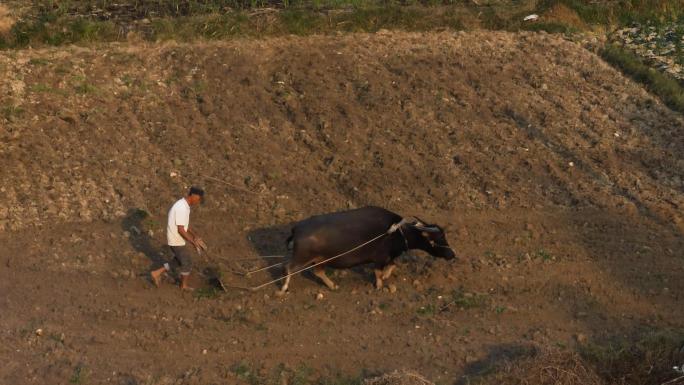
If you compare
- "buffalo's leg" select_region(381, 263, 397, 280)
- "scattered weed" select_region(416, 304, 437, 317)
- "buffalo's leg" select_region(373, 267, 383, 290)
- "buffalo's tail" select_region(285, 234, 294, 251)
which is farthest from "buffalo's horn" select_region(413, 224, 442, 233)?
"buffalo's tail" select_region(285, 234, 294, 251)

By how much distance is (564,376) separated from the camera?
9031mm

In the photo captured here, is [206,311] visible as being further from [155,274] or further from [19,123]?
[19,123]

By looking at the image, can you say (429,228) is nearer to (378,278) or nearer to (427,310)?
(378,278)

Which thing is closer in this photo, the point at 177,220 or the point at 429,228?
the point at 177,220

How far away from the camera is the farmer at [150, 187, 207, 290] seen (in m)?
10.8

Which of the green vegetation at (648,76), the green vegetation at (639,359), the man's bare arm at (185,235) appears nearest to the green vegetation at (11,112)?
the man's bare arm at (185,235)

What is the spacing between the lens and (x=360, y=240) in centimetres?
1109

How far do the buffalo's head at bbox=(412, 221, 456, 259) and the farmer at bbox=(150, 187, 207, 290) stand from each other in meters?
2.65

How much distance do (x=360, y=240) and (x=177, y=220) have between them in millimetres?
2159

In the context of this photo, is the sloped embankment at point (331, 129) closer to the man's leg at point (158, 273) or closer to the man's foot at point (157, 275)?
the man's leg at point (158, 273)

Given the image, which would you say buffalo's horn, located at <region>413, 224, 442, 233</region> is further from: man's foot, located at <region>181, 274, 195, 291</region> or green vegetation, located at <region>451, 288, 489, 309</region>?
man's foot, located at <region>181, 274, 195, 291</region>

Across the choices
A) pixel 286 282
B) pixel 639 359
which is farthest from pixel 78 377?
pixel 639 359

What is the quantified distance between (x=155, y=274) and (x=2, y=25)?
9.84 m

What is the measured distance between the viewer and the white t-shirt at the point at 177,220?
10852 mm
